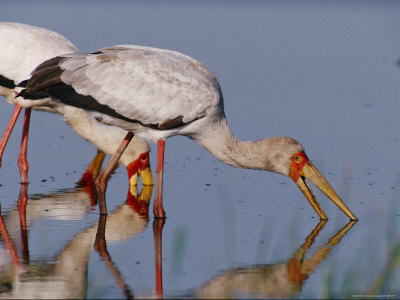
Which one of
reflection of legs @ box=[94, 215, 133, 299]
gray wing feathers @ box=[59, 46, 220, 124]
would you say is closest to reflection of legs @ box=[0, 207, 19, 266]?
reflection of legs @ box=[94, 215, 133, 299]

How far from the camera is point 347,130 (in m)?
13.8

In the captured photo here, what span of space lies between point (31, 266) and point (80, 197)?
114 inches

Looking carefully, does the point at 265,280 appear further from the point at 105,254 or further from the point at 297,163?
the point at 297,163

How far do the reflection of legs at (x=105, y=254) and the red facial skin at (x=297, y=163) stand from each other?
6.09 feet

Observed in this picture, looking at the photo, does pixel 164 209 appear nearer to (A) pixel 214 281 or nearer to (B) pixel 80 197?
(B) pixel 80 197

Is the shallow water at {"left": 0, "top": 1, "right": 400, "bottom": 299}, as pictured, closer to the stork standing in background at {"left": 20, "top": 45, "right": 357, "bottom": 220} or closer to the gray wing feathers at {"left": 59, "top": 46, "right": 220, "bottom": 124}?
the stork standing in background at {"left": 20, "top": 45, "right": 357, "bottom": 220}

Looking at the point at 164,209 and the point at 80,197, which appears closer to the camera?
the point at 164,209

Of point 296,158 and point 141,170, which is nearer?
point 296,158

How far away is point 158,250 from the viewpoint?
26.7 feet

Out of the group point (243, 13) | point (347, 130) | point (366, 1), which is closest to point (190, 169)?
point (347, 130)

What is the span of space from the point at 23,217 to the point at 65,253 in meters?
1.43

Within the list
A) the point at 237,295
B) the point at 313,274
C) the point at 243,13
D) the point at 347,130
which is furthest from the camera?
the point at 243,13

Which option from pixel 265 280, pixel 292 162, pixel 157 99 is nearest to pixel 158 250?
pixel 265 280

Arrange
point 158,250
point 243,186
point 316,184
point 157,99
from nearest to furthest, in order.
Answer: point 158,250 < point 157,99 < point 316,184 < point 243,186
